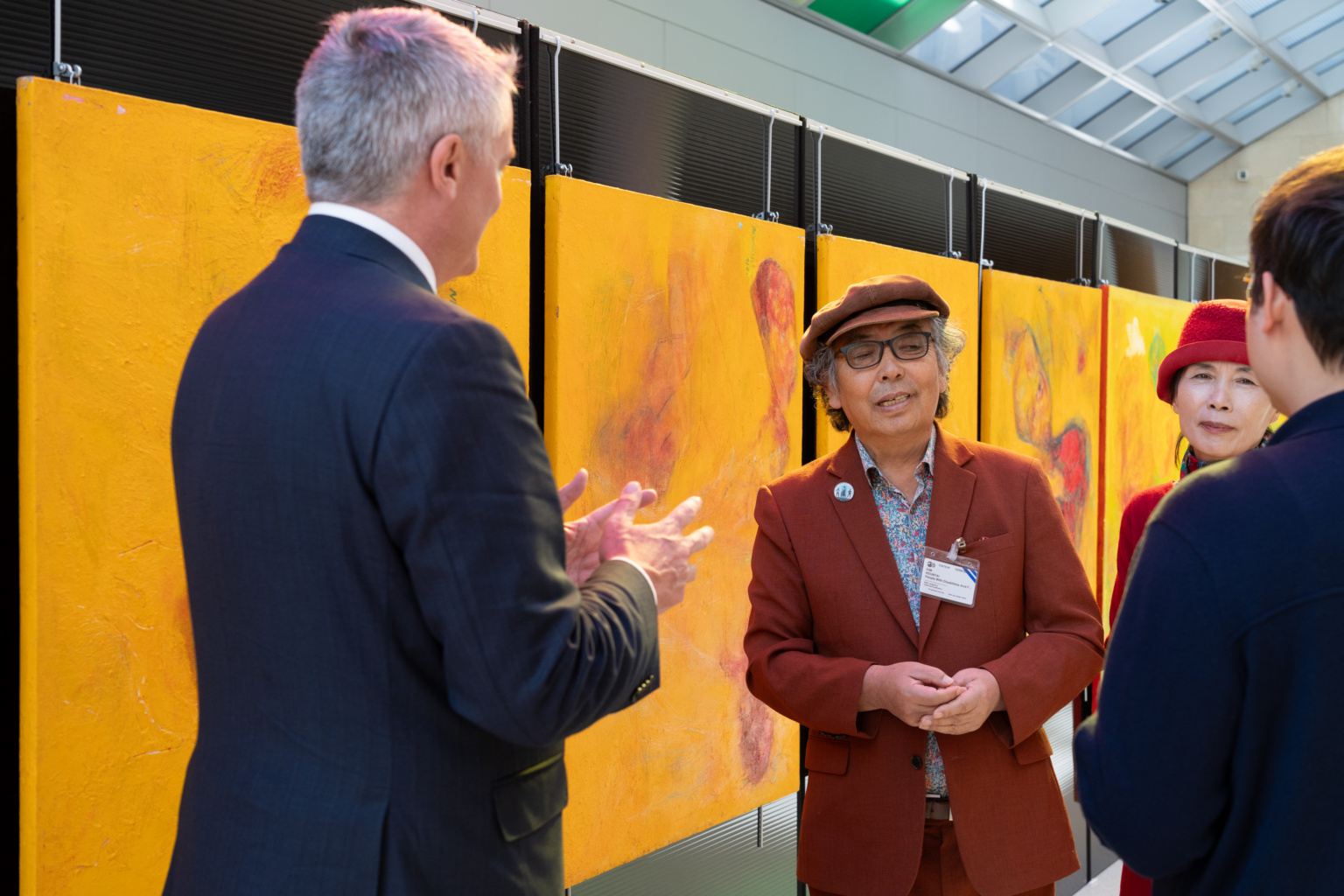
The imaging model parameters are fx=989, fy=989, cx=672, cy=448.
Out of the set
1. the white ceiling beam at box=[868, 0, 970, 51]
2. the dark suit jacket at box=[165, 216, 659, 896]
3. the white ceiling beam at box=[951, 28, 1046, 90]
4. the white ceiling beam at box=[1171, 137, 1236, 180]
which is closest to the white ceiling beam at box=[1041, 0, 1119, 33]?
the white ceiling beam at box=[951, 28, 1046, 90]

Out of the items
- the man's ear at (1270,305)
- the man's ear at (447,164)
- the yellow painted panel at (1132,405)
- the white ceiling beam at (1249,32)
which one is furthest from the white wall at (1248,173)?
the man's ear at (447,164)

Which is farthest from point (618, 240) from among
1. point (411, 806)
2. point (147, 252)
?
point (411, 806)

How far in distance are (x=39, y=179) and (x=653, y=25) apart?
5823mm

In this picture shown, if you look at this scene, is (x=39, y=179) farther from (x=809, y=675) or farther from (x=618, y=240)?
(x=809, y=675)

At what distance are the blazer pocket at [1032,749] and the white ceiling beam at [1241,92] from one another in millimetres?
12887

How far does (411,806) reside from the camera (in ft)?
3.60

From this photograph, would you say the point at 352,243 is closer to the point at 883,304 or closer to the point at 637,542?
the point at 637,542

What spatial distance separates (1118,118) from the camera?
37.8 ft

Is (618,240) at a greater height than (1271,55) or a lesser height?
lesser

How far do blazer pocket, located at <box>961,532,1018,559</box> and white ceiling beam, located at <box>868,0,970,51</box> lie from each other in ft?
24.9

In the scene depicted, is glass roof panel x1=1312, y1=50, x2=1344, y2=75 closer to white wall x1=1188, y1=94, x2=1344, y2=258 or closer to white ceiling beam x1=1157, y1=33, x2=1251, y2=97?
white wall x1=1188, y1=94, x2=1344, y2=258

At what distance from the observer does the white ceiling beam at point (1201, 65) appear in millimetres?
10969

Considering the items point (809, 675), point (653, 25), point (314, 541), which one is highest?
point (653, 25)

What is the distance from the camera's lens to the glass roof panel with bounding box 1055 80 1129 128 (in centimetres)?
1088
